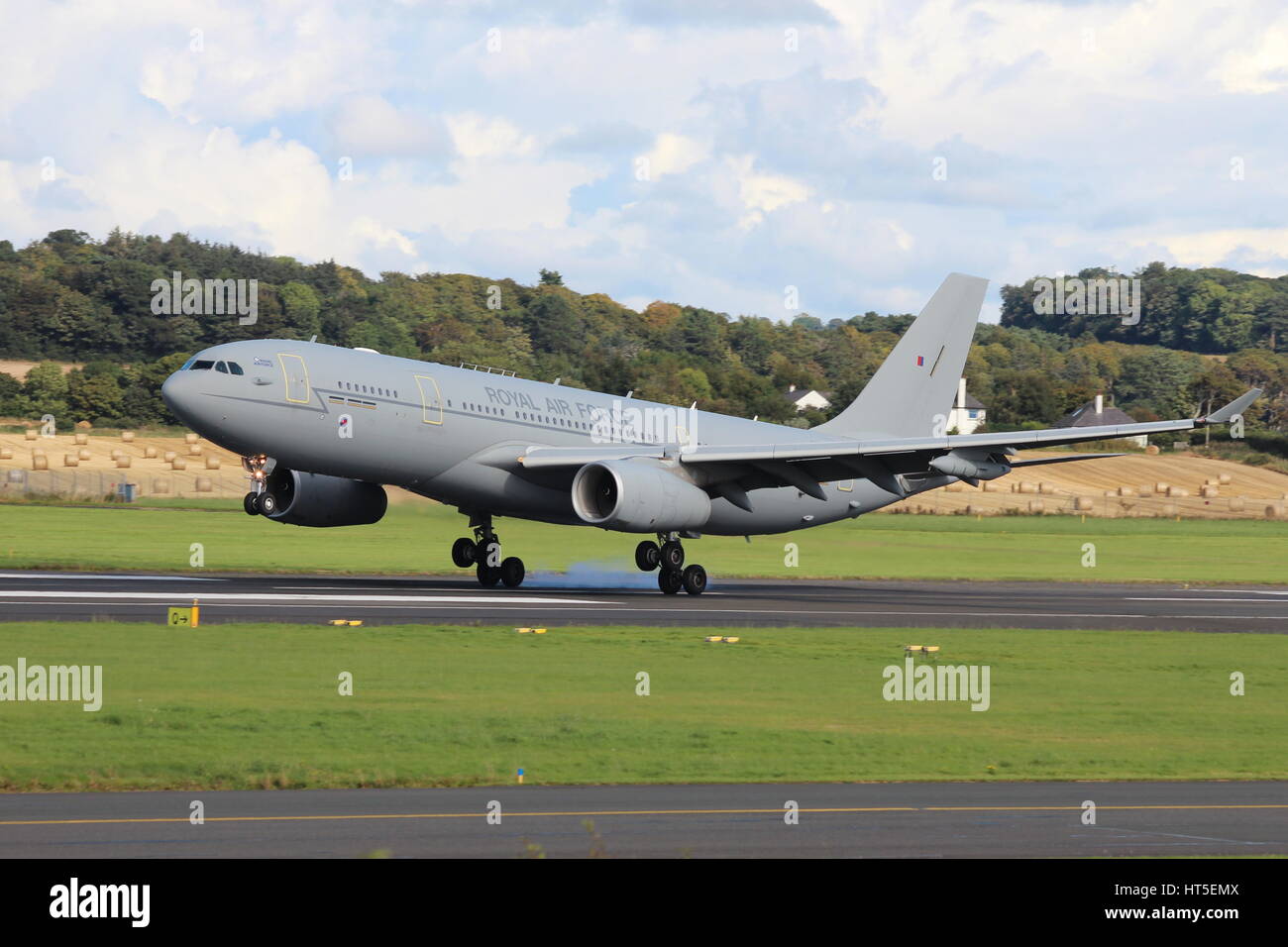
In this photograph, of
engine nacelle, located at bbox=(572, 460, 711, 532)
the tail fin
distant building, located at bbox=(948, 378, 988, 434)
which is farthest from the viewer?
distant building, located at bbox=(948, 378, 988, 434)

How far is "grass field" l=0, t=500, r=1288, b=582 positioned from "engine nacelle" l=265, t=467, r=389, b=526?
197 cm

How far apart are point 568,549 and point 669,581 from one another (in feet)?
21.6

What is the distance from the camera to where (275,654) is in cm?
2516

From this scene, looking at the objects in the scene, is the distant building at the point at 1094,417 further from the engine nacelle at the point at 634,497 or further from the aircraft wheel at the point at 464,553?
the engine nacelle at the point at 634,497

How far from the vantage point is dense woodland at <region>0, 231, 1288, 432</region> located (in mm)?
97562

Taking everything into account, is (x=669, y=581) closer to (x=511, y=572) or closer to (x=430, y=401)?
(x=511, y=572)

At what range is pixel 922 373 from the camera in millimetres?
50312

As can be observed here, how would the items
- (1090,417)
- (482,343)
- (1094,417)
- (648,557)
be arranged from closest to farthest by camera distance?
(648,557) < (482,343) < (1094,417) < (1090,417)

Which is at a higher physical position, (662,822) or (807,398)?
(807,398)

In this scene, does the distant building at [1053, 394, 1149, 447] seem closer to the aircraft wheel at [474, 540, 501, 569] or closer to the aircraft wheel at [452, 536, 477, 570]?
the aircraft wheel at [452, 536, 477, 570]

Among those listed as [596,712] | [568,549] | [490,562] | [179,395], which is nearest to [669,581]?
[490,562]

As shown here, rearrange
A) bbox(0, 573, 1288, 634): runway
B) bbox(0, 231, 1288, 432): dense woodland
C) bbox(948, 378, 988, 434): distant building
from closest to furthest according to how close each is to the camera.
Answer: bbox(0, 573, 1288, 634): runway → bbox(0, 231, 1288, 432): dense woodland → bbox(948, 378, 988, 434): distant building

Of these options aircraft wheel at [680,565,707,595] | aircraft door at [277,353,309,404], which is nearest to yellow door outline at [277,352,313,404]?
aircraft door at [277,353,309,404]

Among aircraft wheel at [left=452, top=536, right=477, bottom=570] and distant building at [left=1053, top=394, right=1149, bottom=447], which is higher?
distant building at [left=1053, top=394, right=1149, bottom=447]
